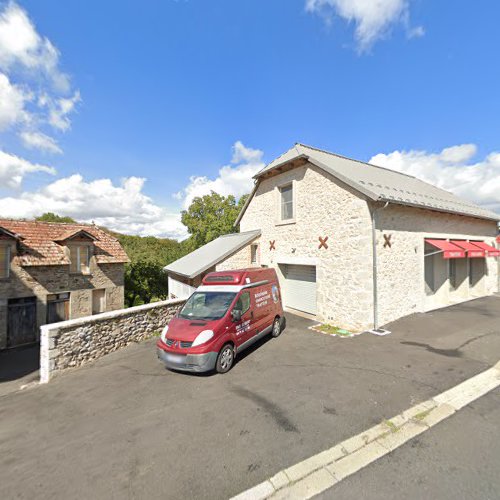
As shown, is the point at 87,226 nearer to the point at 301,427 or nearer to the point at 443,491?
the point at 301,427

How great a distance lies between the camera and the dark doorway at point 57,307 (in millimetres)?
13516

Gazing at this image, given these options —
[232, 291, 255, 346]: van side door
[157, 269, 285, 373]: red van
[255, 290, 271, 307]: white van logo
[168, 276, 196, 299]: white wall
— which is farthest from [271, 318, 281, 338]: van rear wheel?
[168, 276, 196, 299]: white wall

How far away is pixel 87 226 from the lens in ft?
53.9

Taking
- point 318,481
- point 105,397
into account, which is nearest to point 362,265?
point 318,481

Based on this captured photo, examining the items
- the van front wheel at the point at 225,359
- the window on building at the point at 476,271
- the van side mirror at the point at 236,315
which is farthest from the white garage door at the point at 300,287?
the window on building at the point at 476,271

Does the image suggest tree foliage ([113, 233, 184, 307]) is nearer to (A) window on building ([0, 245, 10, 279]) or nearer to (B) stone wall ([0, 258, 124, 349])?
(B) stone wall ([0, 258, 124, 349])

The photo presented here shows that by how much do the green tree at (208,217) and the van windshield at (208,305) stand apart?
20.0 meters

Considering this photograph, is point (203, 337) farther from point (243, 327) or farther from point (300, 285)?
point (300, 285)

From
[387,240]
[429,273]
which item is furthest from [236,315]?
[429,273]

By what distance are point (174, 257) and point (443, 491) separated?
24135mm

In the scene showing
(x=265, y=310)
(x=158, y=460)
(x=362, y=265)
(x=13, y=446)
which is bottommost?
(x=13, y=446)

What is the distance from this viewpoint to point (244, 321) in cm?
680

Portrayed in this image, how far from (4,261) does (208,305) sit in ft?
39.9

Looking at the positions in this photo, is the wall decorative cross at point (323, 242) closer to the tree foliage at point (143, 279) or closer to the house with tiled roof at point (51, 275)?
the house with tiled roof at point (51, 275)
